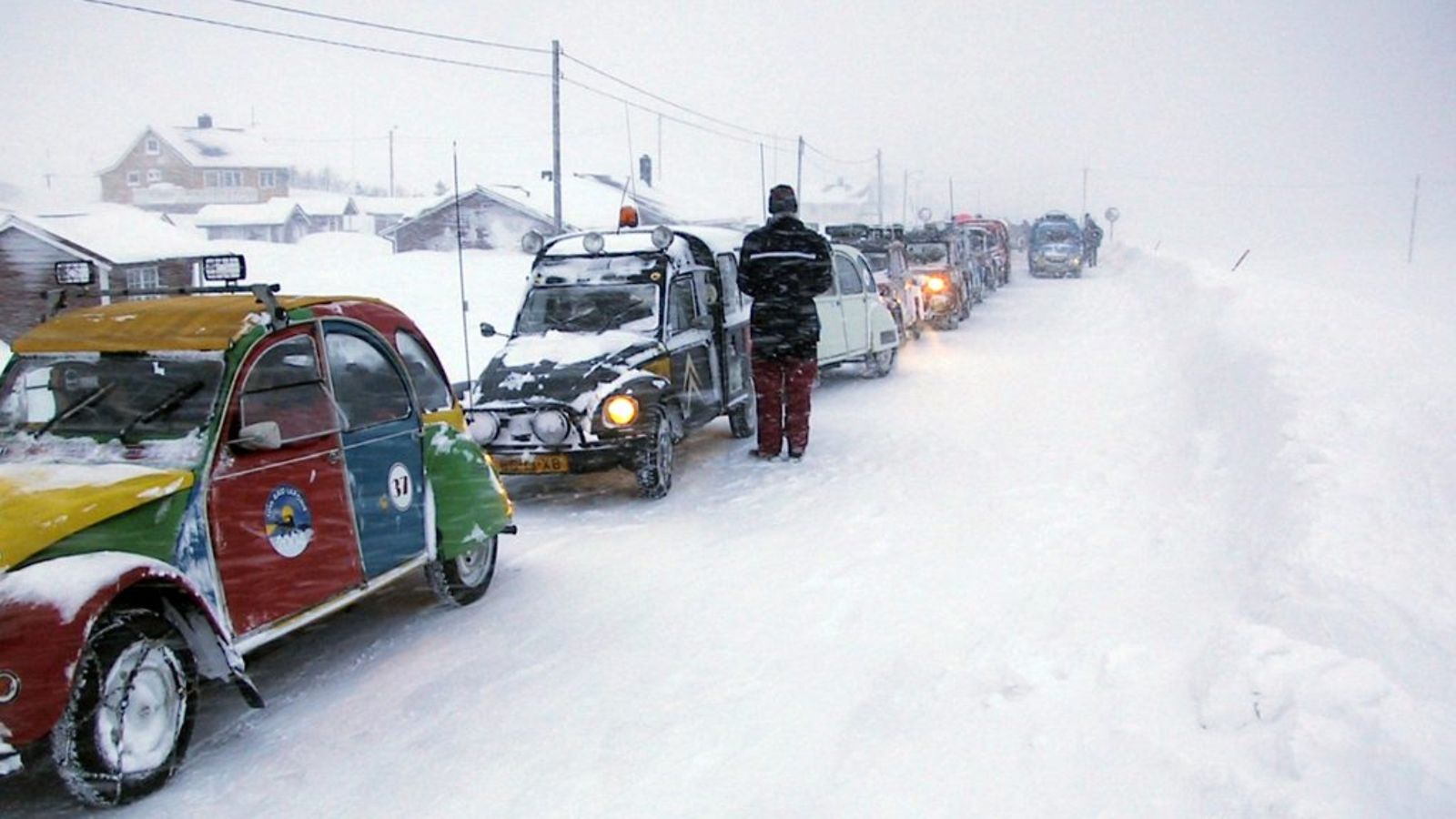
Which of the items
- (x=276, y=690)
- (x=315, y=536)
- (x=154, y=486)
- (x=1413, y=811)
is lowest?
(x=276, y=690)

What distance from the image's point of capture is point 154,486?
14.2 ft

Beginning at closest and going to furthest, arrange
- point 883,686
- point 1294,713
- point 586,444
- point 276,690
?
point 1294,713
point 883,686
point 276,690
point 586,444

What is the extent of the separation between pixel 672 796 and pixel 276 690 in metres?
2.32

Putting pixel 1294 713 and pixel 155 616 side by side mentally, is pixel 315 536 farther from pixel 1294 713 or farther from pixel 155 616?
pixel 1294 713

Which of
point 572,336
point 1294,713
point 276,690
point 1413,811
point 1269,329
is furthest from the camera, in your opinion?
point 1269,329

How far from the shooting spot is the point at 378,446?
5688 mm

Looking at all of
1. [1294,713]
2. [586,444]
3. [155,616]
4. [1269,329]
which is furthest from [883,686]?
[1269,329]

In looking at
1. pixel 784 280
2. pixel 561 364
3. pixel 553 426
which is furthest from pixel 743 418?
pixel 553 426

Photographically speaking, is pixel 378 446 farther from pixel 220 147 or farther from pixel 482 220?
pixel 220 147

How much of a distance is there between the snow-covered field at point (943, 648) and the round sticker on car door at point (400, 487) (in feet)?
2.52

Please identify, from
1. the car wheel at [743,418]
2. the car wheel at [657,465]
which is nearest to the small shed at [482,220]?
the car wheel at [743,418]

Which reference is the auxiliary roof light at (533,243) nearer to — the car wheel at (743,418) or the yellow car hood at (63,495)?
the car wheel at (743,418)

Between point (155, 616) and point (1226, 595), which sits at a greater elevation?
point (155, 616)

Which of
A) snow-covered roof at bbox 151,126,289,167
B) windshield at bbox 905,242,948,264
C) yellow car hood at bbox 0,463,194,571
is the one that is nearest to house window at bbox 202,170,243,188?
snow-covered roof at bbox 151,126,289,167
